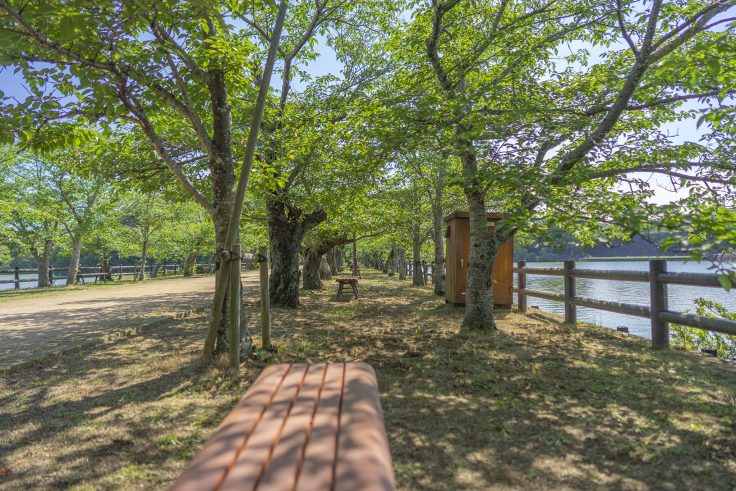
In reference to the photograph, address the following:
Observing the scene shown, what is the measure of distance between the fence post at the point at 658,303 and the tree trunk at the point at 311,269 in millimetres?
13786

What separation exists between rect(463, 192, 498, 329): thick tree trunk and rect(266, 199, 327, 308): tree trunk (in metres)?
5.08

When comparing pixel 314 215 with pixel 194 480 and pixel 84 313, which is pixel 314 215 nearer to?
pixel 84 313

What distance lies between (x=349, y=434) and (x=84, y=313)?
11.4m

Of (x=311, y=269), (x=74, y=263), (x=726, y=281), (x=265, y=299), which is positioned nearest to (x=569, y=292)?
(x=265, y=299)

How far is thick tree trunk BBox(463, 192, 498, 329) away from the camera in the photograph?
7.43 m

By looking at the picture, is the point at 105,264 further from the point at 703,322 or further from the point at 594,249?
the point at 703,322

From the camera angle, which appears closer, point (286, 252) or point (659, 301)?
point (659, 301)

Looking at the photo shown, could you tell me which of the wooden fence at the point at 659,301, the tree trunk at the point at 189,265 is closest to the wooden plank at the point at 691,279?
the wooden fence at the point at 659,301

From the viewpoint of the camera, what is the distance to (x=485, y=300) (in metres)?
7.48

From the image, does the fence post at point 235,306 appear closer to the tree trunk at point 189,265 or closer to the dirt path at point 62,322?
the dirt path at point 62,322

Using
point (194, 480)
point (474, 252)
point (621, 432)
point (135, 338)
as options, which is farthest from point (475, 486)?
point (135, 338)

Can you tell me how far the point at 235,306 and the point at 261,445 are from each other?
321 centimetres

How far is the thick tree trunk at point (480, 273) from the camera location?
24.4 feet

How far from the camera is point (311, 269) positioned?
18.7 meters
